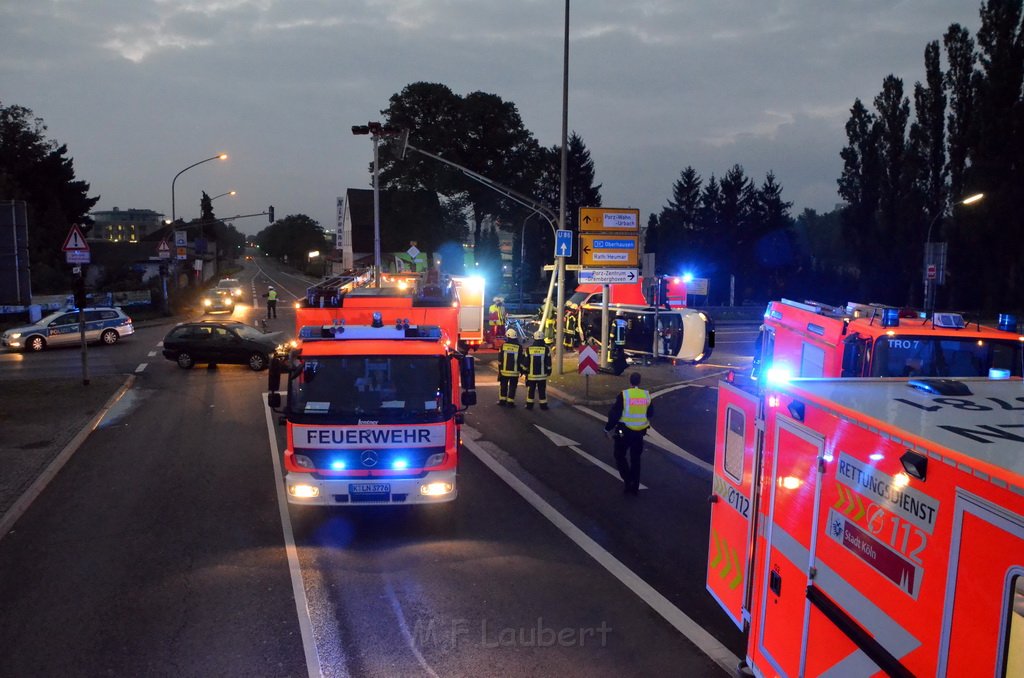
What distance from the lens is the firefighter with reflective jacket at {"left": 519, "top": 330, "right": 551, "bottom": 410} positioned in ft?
53.9

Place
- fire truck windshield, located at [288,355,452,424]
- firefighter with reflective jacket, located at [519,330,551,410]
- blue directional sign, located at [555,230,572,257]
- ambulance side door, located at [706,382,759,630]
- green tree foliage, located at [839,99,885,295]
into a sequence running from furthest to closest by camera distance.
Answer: green tree foliage, located at [839,99,885,295] → blue directional sign, located at [555,230,572,257] → firefighter with reflective jacket, located at [519,330,551,410] → fire truck windshield, located at [288,355,452,424] → ambulance side door, located at [706,382,759,630]

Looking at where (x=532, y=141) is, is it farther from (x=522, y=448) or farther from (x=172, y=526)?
(x=172, y=526)

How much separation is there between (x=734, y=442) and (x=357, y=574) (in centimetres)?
423

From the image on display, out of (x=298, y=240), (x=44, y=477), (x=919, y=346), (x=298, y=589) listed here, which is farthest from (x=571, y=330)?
(x=298, y=240)

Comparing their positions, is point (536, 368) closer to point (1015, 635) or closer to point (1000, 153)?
point (1015, 635)

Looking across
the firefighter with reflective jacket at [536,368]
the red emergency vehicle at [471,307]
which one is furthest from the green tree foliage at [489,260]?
the firefighter with reflective jacket at [536,368]

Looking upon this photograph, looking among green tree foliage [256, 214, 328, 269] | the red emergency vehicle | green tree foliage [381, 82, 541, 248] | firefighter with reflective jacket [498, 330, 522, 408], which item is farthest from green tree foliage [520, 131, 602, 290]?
green tree foliage [256, 214, 328, 269]

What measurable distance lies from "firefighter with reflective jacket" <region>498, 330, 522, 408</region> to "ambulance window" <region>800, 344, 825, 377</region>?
7.08 metres

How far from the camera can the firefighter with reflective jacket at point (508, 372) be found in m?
16.6

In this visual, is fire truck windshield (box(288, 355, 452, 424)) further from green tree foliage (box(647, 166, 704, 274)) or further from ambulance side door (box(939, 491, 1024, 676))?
green tree foliage (box(647, 166, 704, 274))

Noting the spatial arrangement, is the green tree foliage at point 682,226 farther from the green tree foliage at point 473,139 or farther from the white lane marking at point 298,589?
the white lane marking at point 298,589

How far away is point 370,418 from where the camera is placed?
28.0 ft

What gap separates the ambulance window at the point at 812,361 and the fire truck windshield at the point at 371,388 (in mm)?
5147

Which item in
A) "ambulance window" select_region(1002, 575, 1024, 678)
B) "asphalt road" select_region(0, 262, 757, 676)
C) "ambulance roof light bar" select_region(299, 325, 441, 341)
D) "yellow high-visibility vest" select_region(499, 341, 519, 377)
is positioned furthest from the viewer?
"yellow high-visibility vest" select_region(499, 341, 519, 377)
